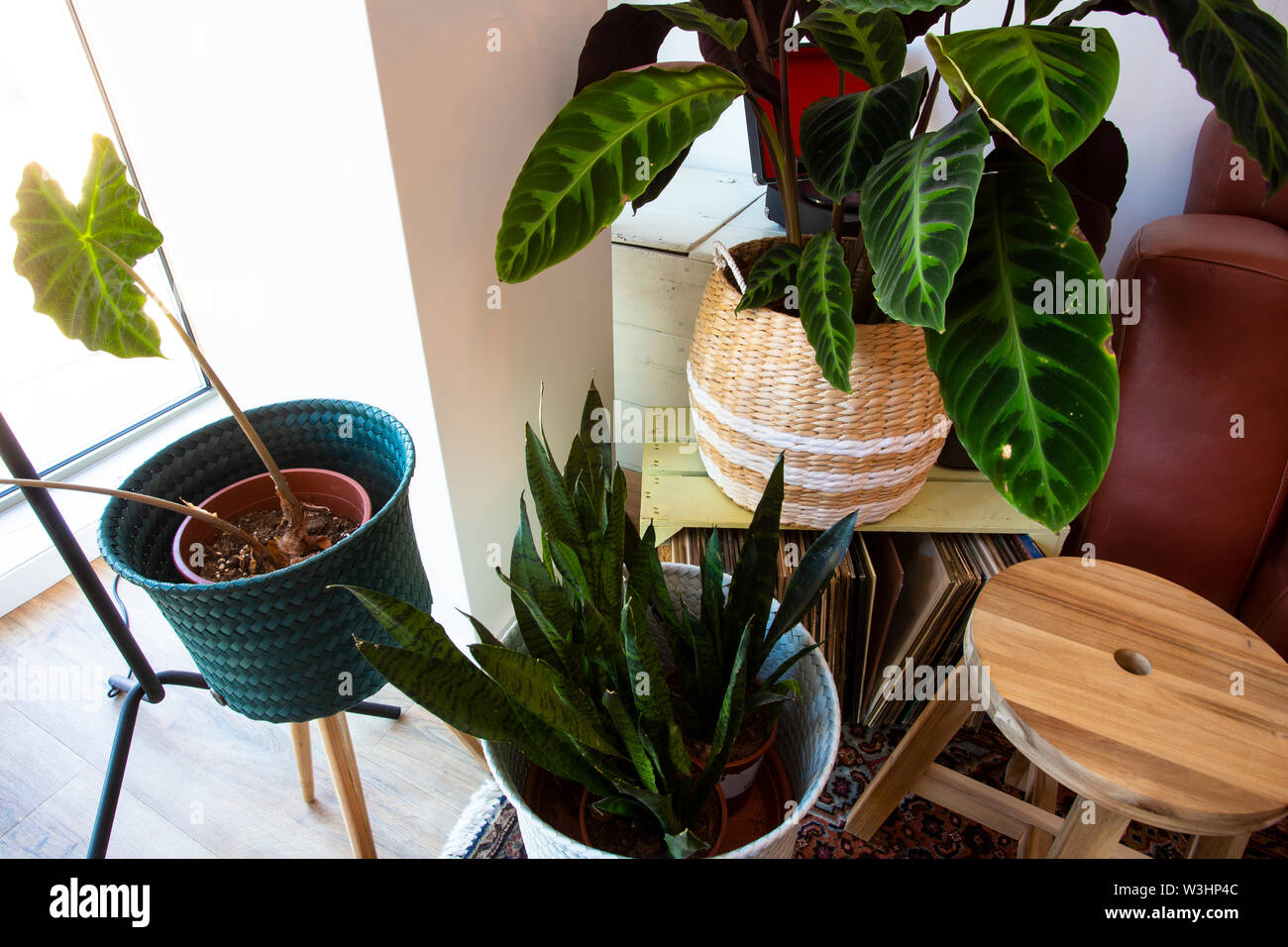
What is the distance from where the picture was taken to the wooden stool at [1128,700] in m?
0.73

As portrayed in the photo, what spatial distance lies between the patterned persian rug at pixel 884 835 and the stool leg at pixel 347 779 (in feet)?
0.67

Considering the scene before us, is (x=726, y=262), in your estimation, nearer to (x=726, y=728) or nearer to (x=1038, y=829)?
(x=726, y=728)

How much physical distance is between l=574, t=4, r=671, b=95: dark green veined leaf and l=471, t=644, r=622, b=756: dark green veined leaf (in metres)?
0.67

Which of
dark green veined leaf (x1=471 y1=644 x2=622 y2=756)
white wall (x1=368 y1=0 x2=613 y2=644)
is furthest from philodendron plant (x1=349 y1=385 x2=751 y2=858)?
white wall (x1=368 y1=0 x2=613 y2=644)

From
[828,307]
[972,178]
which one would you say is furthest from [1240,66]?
[828,307]

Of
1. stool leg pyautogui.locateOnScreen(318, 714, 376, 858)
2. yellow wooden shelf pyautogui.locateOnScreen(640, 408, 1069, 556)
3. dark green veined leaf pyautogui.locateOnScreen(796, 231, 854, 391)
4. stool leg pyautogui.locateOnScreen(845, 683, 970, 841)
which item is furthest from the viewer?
yellow wooden shelf pyautogui.locateOnScreen(640, 408, 1069, 556)

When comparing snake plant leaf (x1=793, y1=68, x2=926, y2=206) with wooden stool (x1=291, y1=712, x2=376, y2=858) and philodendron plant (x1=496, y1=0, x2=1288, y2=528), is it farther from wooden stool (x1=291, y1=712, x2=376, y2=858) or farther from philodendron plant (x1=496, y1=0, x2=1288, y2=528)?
wooden stool (x1=291, y1=712, x2=376, y2=858)

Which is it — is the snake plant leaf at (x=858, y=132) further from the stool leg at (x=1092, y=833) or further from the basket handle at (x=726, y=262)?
the stool leg at (x=1092, y=833)

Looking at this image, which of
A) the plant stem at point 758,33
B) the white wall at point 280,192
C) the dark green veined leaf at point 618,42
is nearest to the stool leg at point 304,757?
the white wall at point 280,192

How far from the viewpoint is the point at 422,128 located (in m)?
0.85

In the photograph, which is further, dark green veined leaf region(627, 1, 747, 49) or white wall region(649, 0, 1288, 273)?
white wall region(649, 0, 1288, 273)

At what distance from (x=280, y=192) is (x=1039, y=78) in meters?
0.81

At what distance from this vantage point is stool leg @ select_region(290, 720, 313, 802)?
111cm
